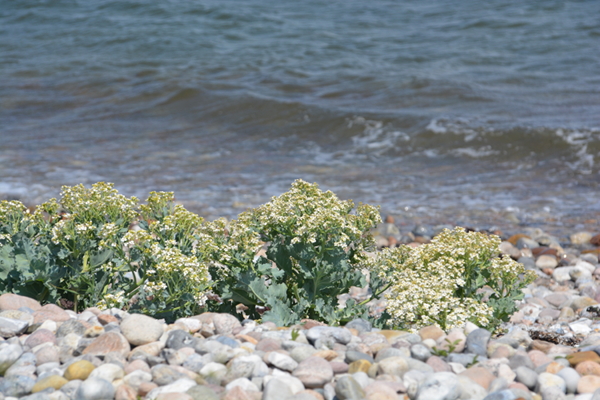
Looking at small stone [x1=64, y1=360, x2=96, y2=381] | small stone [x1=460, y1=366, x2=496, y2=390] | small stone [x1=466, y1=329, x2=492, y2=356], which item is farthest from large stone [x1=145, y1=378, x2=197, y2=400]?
small stone [x1=466, y1=329, x2=492, y2=356]

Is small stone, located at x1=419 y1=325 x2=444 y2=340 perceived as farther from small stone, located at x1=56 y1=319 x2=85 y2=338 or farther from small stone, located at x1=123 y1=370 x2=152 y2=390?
small stone, located at x1=56 y1=319 x2=85 y2=338

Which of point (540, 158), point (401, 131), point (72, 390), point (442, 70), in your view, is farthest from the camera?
point (442, 70)

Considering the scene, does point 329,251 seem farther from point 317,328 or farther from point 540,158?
point 540,158

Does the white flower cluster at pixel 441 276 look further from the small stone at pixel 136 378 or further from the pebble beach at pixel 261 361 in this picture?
the small stone at pixel 136 378

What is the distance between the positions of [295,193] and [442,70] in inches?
465

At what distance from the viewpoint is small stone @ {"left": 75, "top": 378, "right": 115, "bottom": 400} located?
2.28 m

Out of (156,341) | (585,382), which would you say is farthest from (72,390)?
(585,382)

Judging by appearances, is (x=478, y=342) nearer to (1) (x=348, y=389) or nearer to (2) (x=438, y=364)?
(2) (x=438, y=364)

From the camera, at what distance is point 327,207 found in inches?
136

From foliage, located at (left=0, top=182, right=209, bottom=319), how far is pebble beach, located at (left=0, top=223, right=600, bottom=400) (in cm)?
15

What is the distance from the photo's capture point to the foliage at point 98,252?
10.1 ft

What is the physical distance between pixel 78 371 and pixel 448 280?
1.85 metres

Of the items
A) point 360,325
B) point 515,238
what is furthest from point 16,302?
point 515,238

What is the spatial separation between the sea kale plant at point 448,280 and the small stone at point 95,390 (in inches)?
56.8
